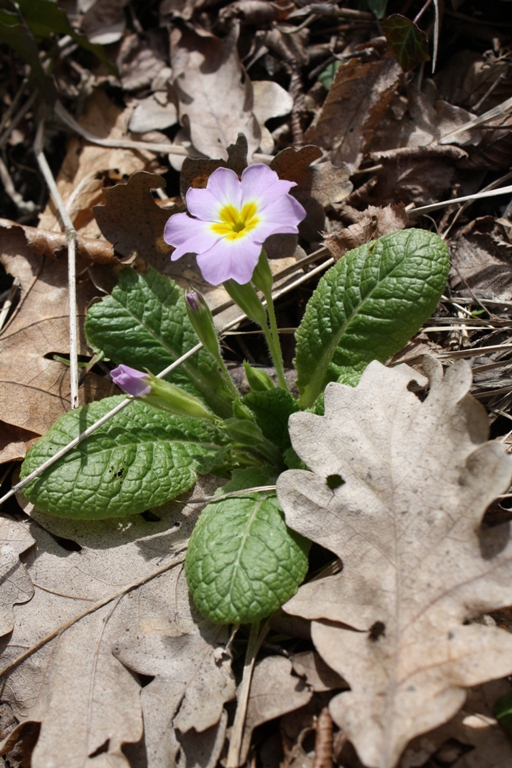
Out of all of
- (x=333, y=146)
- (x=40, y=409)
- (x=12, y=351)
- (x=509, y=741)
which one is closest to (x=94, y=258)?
(x=12, y=351)

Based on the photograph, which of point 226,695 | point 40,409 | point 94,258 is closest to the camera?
point 226,695

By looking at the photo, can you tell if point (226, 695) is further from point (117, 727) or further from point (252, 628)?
point (117, 727)

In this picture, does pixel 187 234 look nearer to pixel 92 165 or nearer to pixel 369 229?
pixel 369 229

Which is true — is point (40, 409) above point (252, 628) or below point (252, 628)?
above

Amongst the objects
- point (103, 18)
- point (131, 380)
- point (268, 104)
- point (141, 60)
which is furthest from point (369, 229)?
point (103, 18)

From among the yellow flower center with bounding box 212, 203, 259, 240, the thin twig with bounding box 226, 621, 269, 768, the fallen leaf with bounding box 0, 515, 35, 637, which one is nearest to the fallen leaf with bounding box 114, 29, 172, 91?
the yellow flower center with bounding box 212, 203, 259, 240

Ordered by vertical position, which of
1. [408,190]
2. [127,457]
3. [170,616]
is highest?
[408,190]

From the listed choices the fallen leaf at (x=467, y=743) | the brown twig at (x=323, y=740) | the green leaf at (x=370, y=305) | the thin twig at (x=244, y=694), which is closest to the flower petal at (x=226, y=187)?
the green leaf at (x=370, y=305)
